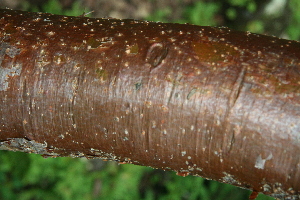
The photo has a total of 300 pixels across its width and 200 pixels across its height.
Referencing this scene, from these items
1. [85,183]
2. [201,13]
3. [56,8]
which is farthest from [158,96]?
A: [201,13]

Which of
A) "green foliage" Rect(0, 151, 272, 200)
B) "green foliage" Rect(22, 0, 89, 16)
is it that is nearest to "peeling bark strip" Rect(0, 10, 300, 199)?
"green foliage" Rect(22, 0, 89, 16)

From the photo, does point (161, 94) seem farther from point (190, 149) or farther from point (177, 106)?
point (190, 149)

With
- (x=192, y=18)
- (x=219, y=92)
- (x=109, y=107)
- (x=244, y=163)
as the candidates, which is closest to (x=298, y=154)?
(x=244, y=163)

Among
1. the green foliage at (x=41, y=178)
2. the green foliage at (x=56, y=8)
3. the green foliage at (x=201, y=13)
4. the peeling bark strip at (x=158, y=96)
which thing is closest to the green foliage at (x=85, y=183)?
the green foliage at (x=41, y=178)

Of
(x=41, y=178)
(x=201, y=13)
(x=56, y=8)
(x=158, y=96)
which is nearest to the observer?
(x=158, y=96)

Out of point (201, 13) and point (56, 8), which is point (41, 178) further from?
point (201, 13)

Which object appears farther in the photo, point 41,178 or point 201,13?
point 201,13

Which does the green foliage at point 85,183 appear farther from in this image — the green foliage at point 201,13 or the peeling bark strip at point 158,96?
the peeling bark strip at point 158,96

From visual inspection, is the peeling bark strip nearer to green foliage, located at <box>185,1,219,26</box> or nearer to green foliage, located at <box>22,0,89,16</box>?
green foliage, located at <box>22,0,89,16</box>

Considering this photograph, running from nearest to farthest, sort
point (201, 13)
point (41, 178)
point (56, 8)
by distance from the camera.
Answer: point (56, 8) → point (41, 178) → point (201, 13)

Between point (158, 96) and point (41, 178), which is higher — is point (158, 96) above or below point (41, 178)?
above
